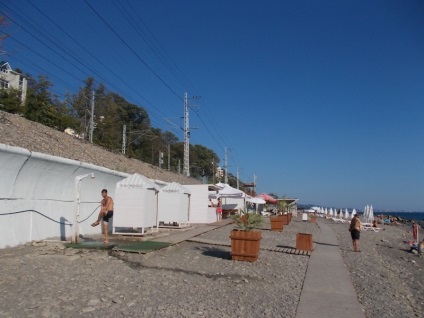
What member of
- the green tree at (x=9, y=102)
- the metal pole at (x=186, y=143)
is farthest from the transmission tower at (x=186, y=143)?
the green tree at (x=9, y=102)

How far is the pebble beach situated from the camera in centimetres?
525

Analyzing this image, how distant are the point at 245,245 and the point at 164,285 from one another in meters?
3.28

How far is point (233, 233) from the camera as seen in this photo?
31.2ft

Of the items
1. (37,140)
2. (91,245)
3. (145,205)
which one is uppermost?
(37,140)

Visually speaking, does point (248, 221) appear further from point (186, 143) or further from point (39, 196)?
point (186, 143)

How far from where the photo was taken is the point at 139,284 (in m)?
6.50

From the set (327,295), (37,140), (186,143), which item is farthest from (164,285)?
(186,143)

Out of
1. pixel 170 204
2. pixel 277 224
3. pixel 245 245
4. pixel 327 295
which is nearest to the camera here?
pixel 327 295

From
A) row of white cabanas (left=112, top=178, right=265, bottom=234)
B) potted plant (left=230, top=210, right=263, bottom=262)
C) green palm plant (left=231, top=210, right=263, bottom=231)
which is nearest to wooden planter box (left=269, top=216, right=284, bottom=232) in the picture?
row of white cabanas (left=112, top=178, right=265, bottom=234)

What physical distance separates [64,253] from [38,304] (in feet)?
12.1

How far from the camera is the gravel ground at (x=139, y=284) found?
17.0 feet

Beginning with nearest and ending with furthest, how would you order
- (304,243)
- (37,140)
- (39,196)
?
(39,196) < (304,243) < (37,140)

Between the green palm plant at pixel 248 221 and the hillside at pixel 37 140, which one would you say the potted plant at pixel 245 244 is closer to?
the green palm plant at pixel 248 221

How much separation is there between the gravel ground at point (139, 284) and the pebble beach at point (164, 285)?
0.01m
